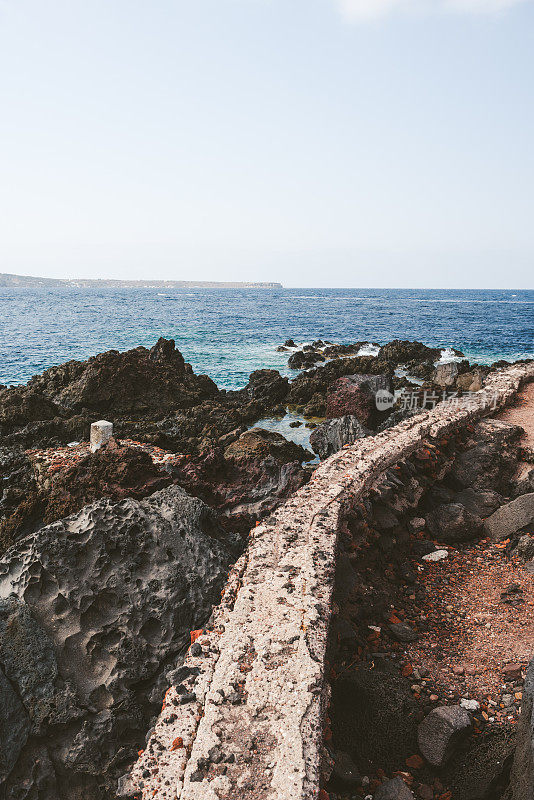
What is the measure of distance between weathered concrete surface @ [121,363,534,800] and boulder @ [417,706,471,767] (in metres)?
0.88

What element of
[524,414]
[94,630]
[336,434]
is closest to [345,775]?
[94,630]

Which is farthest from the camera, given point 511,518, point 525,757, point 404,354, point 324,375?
point 404,354

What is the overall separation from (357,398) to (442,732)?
11070 mm

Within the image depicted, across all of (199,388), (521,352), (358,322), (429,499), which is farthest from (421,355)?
(358,322)

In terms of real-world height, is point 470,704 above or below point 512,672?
below

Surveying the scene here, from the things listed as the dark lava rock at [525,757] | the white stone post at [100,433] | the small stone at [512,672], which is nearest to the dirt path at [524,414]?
the small stone at [512,672]

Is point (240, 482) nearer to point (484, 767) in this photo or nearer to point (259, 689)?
point (259, 689)

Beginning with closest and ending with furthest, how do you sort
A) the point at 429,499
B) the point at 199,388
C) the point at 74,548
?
the point at 74,548 → the point at 429,499 → the point at 199,388

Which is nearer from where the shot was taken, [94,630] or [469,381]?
[94,630]

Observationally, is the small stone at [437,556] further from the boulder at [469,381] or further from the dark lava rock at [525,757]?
the boulder at [469,381]

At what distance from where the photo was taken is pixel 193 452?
11.9 metres

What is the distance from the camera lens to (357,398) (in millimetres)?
13945

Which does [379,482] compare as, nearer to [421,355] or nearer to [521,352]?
[421,355]

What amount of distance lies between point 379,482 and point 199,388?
12.5 metres
